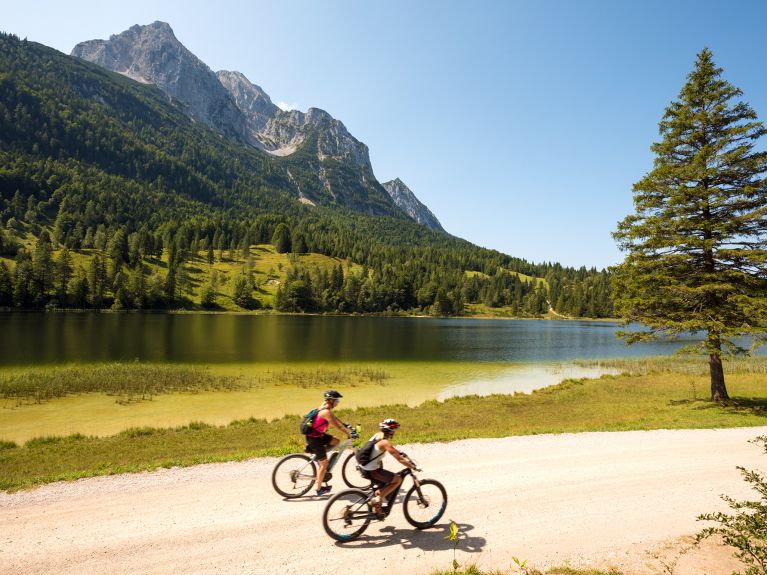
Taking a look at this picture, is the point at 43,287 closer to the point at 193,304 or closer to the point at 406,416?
the point at 193,304

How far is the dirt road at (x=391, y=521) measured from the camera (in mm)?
8492

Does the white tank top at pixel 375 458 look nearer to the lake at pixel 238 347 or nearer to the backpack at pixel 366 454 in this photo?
the backpack at pixel 366 454

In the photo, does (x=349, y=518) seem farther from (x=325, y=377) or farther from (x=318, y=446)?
(x=325, y=377)

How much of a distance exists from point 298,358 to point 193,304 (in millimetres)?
121513

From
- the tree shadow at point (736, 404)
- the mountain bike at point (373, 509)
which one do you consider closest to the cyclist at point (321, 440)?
the mountain bike at point (373, 509)

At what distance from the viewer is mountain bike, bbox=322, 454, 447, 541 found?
936 centimetres

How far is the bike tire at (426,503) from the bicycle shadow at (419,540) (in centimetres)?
21

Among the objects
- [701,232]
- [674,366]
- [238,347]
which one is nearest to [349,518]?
[701,232]

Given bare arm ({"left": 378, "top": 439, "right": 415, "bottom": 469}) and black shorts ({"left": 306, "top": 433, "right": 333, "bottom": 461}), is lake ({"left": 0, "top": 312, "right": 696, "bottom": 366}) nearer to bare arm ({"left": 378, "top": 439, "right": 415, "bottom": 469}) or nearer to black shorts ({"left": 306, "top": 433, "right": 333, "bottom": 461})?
black shorts ({"left": 306, "top": 433, "right": 333, "bottom": 461})

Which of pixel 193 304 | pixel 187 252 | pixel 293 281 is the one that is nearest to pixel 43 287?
pixel 193 304

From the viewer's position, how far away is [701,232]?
25.5 meters

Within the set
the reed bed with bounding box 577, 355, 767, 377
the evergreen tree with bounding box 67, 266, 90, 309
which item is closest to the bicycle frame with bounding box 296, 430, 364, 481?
the reed bed with bounding box 577, 355, 767, 377

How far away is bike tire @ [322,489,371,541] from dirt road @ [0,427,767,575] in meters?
0.26

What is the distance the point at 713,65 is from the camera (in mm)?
25281
